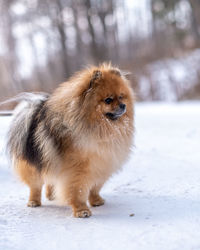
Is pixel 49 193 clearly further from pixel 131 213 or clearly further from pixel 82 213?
pixel 131 213

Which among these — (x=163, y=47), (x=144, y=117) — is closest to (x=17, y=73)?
(x=163, y=47)

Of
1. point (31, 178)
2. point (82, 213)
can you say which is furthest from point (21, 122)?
point (82, 213)

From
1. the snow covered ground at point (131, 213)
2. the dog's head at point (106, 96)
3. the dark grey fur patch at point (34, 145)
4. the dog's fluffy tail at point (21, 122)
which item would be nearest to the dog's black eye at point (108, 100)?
the dog's head at point (106, 96)

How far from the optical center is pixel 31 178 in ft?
12.5

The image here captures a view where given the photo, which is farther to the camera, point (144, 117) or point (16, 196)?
point (144, 117)

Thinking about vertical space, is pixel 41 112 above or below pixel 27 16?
below

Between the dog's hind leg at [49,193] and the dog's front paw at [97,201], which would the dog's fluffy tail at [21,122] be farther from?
the dog's front paw at [97,201]

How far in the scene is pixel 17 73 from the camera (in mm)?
19234

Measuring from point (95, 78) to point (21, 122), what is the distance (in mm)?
1043

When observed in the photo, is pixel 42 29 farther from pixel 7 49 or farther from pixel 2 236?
pixel 2 236

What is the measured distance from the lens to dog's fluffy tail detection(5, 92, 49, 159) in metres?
3.80

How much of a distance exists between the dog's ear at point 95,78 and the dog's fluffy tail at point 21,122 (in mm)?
767

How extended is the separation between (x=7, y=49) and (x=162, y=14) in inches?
349

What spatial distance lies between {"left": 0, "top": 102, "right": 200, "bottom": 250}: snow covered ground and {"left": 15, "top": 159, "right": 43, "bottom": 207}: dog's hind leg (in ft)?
0.42
